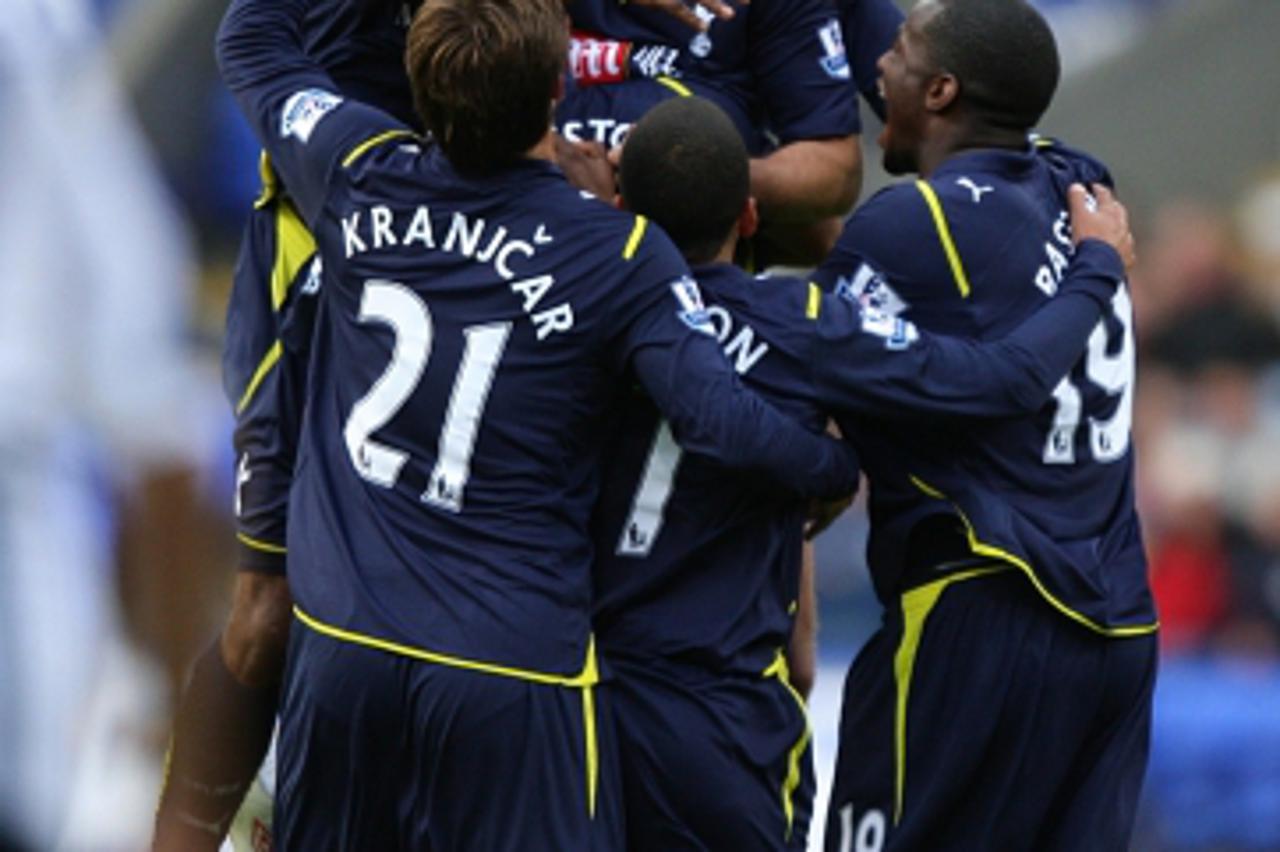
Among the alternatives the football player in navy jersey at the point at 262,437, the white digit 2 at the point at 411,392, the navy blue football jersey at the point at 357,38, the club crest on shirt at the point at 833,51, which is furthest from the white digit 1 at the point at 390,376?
the club crest on shirt at the point at 833,51

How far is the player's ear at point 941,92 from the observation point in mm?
4484

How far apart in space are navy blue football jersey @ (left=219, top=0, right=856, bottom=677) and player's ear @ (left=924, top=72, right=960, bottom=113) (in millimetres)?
719

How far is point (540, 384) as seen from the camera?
4.07m

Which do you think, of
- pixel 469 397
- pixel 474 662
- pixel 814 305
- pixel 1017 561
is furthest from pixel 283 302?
pixel 1017 561

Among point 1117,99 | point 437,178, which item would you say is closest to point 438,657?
point 437,178

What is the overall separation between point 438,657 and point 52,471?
1.09m

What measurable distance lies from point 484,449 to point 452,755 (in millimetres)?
511

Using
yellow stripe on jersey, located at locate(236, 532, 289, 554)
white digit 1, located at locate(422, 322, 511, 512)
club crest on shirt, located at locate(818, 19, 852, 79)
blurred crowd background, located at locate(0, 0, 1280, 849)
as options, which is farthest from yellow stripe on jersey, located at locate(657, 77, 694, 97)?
blurred crowd background, located at locate(0, 0, 1280, 849)

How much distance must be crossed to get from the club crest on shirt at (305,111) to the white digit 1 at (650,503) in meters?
0.83

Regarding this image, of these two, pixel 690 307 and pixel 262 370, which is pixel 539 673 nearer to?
pixel 690 307

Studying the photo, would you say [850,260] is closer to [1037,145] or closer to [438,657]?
[1037,145]

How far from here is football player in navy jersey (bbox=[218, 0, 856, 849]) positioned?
13.3 feet

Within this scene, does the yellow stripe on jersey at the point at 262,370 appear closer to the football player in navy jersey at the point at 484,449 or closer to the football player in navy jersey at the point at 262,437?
the football player in navy jersey at the point at 262,437

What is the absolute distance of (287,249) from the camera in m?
4.64
